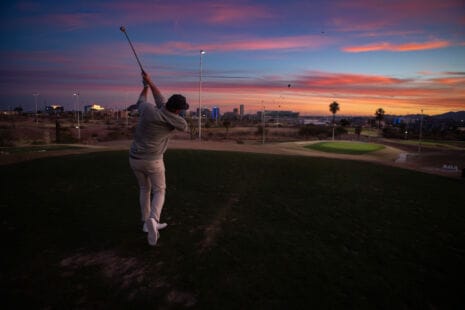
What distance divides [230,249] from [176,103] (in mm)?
2419

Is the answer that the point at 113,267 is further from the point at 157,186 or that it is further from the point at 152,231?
the point at 157,186

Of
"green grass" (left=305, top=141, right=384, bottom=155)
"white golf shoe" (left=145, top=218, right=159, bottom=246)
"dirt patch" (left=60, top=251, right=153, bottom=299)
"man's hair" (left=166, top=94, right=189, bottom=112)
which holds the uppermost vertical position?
"man's hair" (left=166, top=94, right=189, bottom=112)

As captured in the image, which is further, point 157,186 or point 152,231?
point 157,186

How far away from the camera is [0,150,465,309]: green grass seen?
3410mm

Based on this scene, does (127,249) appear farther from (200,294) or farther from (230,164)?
(230,164)

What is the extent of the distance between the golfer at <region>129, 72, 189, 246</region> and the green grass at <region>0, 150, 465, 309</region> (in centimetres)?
67

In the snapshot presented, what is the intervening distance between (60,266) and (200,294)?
2016 millimetres

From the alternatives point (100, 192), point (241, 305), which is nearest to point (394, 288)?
point (241, 305)

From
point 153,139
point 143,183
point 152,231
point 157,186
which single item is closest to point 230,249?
point 152,231

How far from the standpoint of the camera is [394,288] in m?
3.68

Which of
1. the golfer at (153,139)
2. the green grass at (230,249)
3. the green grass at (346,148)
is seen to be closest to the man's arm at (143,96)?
the golfer at (153,139)

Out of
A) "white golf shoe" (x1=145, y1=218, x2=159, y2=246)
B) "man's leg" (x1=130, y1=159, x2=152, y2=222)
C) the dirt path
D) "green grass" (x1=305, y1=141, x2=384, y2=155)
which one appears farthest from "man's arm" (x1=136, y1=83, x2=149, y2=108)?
"green grass" (x1=305, y1=141, x2=384, y2=155)

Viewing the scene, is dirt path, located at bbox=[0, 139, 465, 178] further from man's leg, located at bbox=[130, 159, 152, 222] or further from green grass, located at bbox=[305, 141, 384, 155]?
man's leg, located at bbox=[130, 159, 152, 222]

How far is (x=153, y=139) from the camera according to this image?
4602 mm
